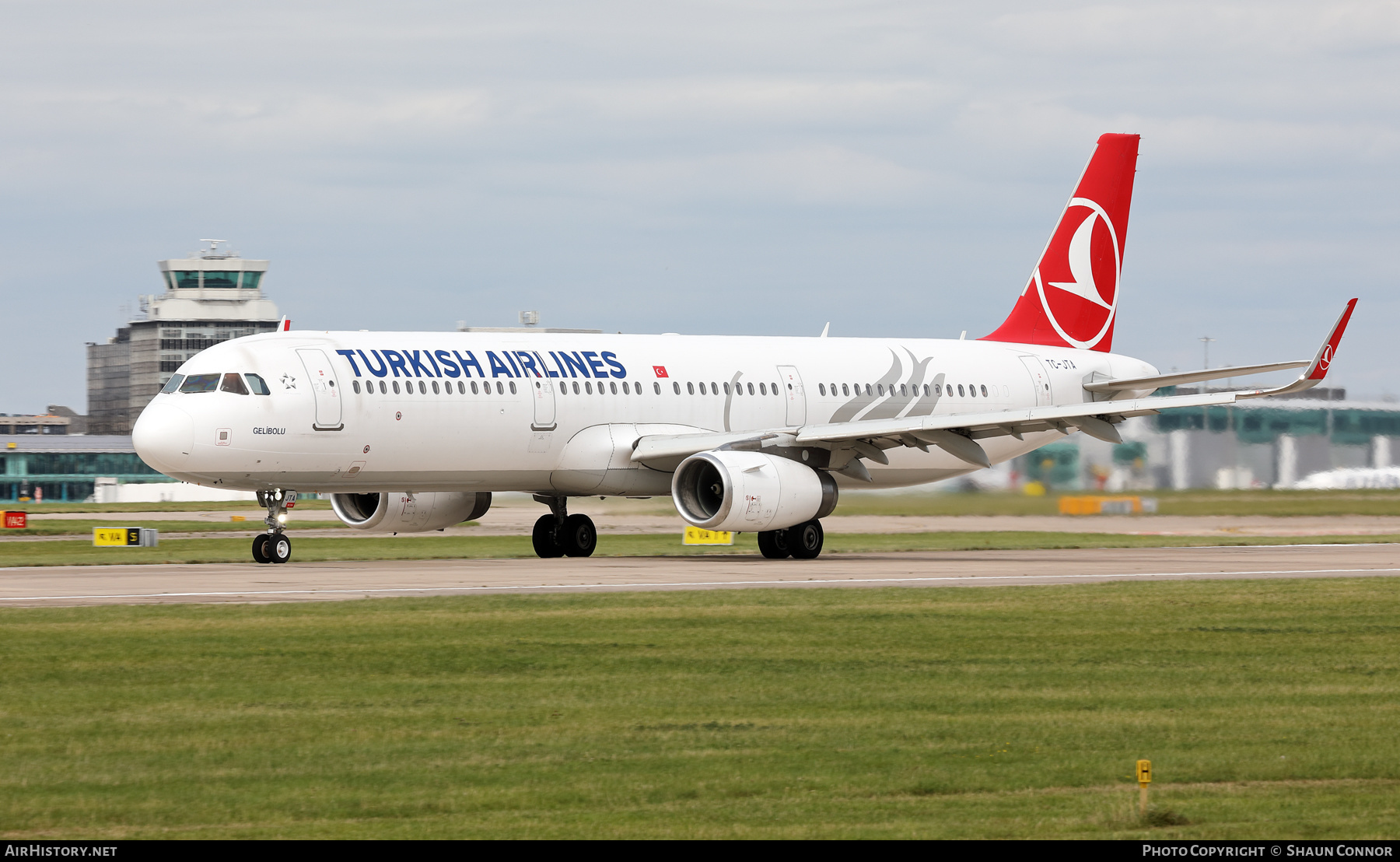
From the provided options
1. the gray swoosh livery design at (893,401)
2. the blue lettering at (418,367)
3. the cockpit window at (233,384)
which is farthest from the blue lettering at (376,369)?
the gray swoosh livery design at (893,401)

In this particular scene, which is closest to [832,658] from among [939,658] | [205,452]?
[939,658]

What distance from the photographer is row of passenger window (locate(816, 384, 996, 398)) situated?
123ft

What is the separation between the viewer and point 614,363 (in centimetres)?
3438

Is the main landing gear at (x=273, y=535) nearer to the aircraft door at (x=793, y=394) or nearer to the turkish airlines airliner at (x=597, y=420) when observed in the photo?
the turkish airlines airliner at (x=597, y=420)

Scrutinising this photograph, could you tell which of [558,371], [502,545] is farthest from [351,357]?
[502,545]

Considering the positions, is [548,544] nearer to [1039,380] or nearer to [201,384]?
[201,384]

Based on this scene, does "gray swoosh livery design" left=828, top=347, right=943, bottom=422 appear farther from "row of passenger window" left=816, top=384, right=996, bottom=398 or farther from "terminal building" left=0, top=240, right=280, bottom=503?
"terminal building" left=0, top=240, right=280, bottom=503

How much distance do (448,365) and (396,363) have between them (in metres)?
0.98

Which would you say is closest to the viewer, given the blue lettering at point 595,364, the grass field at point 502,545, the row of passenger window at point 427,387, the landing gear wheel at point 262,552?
the landing gear wheel at point 262,552

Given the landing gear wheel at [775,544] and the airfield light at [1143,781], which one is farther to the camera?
the landing gear wheel at [775,544]

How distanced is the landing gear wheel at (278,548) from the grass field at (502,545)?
6.94ft

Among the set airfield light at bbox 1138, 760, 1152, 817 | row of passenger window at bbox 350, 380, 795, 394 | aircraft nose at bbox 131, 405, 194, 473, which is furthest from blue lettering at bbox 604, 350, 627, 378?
airfield light at bbox 1138, 760, 1152, 817

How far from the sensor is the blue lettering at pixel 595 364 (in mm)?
33906
